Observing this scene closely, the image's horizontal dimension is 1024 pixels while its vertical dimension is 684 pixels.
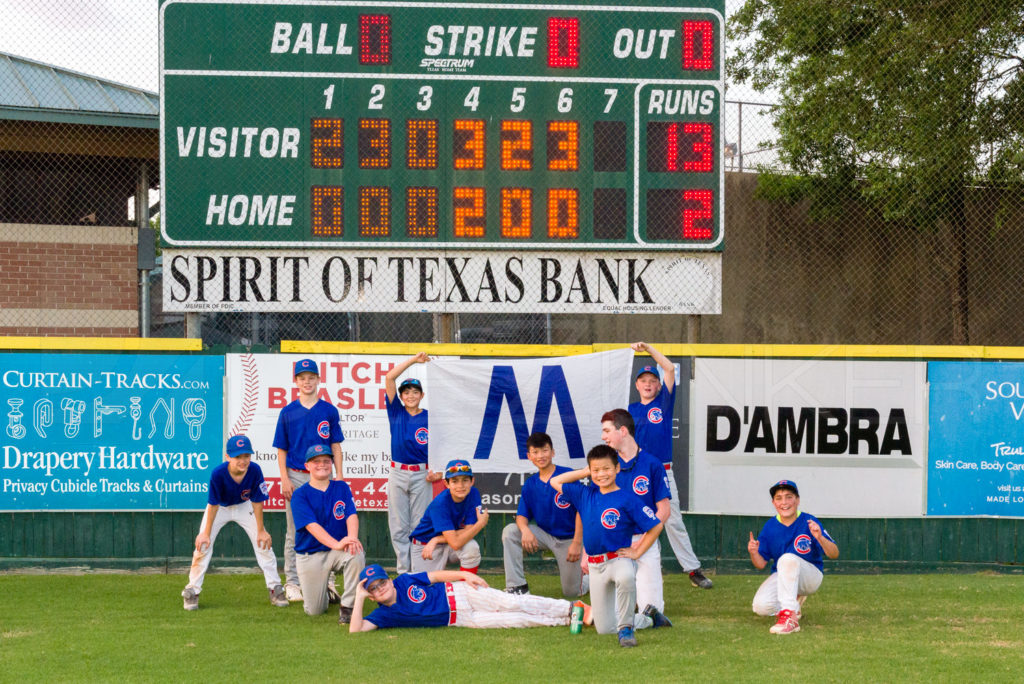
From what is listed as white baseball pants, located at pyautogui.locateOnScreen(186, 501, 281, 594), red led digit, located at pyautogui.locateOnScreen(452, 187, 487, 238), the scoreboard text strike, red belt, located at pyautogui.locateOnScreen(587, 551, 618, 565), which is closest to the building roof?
the scoreboard text strike

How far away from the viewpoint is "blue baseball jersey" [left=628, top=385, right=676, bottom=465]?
8.02 metres

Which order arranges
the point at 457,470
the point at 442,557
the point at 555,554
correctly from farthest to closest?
the point at 555,554, the point at 442,557, the point at 457,470

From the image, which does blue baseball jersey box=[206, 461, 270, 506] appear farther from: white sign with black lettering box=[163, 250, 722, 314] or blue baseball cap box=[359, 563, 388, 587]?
white sign with black lettering box=[163, 250, 722, 314]

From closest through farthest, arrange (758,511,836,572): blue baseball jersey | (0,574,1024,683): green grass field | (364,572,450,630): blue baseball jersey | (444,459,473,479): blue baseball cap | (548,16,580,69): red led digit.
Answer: (0,574,1024,683): green grass field, (364,572,450,630): blue baseball jersey, (758,511,836,572): blue baseball jersey, (444,459,473,479): blue baseball cap, (548,16,580,69): red led digit

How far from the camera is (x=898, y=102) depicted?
13.6 metres

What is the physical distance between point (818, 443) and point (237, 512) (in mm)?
4779

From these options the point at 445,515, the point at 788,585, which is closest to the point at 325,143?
the point at 445,515

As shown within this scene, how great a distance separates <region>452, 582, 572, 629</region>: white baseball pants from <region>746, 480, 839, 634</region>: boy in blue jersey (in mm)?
1265

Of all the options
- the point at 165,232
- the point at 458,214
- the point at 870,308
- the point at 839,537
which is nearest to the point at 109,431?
the point at 165,232

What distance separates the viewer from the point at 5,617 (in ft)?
22.5

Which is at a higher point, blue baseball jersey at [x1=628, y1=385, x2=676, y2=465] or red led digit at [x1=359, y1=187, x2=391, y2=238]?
red led digit at [x1=359, y1=187, x2=391, y2=238]

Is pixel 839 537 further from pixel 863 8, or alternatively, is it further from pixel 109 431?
pixel 863 8

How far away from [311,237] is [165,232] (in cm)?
120

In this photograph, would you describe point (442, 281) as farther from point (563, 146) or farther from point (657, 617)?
point (657, 617)
